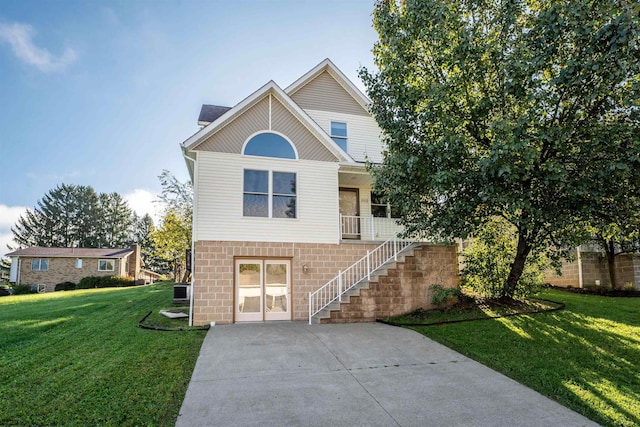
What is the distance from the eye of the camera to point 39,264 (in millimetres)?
30797

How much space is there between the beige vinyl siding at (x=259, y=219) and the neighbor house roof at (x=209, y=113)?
2.89 meters

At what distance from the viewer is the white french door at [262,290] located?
10477mm

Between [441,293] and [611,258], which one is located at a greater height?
[611,258]

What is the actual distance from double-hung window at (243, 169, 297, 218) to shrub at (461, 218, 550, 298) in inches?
224

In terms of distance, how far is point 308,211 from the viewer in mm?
11125

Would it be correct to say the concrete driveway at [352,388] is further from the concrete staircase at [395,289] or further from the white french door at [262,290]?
the white french door at [262,290]

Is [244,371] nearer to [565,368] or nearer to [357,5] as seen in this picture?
[565,368]

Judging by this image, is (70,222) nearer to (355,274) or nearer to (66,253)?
(66,253)

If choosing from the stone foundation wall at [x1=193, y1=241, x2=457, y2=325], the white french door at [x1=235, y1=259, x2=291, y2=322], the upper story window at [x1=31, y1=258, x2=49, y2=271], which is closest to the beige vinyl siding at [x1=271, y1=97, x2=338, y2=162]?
the stone foundation wall at [x1=193, y1=241, x2=457, y2=325]

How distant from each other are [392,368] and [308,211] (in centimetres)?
582

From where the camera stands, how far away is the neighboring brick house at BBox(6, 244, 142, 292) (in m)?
30.3

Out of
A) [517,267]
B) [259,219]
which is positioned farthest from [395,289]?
[259,219]

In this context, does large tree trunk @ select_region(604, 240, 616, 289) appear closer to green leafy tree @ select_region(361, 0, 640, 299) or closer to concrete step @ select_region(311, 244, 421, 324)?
green leafy tree @ select_region(361, 0, 640, 299)

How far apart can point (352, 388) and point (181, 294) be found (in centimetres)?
1003
